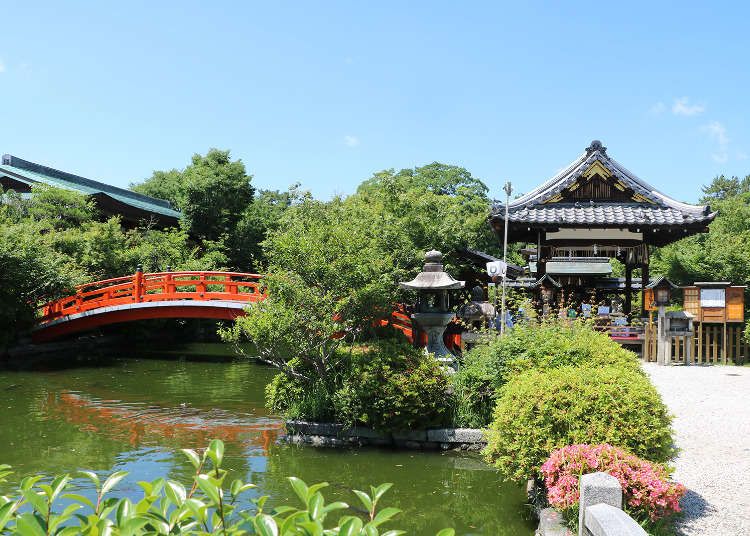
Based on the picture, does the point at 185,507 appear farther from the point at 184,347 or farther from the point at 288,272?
the point at 184,347

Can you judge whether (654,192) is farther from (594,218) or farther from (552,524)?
(552,524)

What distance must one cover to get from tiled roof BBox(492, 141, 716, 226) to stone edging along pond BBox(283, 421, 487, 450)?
27.1 feet

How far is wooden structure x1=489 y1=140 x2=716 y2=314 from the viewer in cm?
1583

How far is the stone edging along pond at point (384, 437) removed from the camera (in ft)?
29.1

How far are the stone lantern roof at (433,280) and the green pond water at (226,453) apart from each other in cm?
326

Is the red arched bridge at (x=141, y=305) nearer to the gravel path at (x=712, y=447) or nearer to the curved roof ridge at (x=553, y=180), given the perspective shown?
the curved roof ridge at (x=553, y=180)

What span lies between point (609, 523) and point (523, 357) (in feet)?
15.3

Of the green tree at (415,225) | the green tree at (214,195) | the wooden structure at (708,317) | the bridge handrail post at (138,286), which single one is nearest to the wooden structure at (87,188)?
the green tree at (214,195)

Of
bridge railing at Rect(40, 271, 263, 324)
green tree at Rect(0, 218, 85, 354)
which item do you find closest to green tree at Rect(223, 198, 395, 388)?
bridge railing at Rect(40, 271, 263, 324)

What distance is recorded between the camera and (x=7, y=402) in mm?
12602

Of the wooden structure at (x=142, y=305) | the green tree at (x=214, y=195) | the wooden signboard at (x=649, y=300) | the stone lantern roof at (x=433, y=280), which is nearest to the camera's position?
the stone lantern roof at (x=433, y=280)

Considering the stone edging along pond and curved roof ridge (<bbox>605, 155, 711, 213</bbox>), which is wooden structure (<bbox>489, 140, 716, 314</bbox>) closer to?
curved roof ridge (<bbox>605, 155, 711, 213</bbox>)

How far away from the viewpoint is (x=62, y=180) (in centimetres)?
3011

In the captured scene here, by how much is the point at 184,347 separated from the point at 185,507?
79.7 feet
